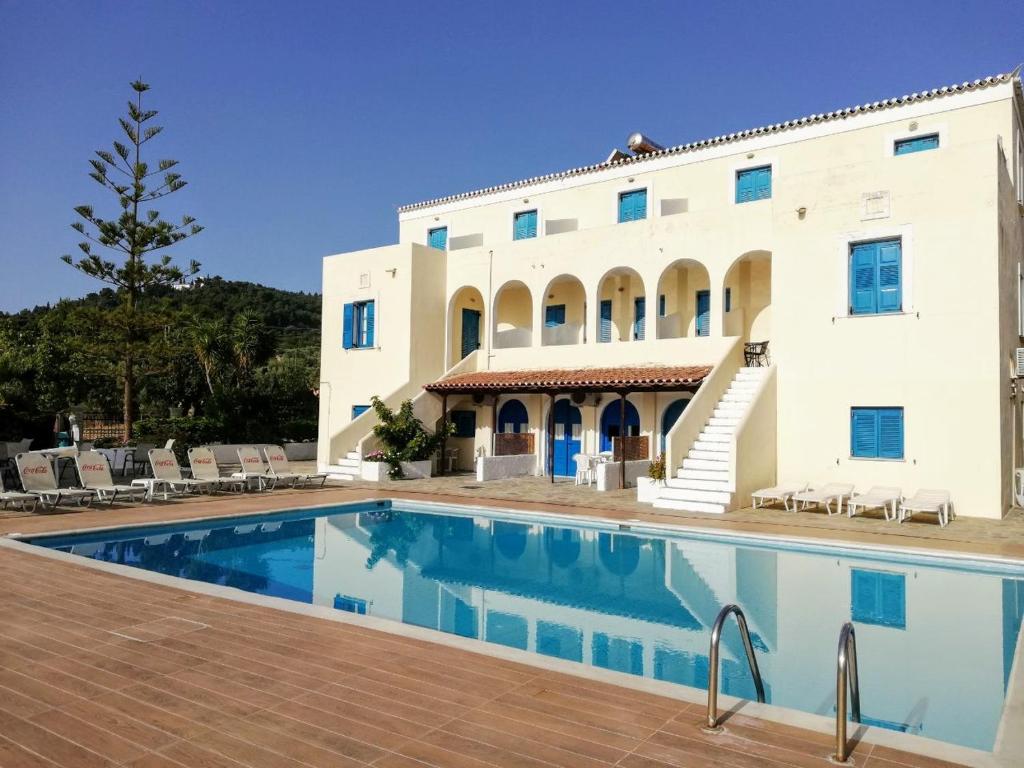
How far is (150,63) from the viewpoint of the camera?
2247 centimetres

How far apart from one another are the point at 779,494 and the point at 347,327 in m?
14.4

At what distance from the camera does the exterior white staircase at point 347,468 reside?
64.1 ft

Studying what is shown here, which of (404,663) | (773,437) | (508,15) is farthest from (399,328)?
(404,663)

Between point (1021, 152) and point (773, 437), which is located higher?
point (1021, 152)

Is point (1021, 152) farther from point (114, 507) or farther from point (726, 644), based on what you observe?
point (114, 507)

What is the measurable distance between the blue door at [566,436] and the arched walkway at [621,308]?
2.41m

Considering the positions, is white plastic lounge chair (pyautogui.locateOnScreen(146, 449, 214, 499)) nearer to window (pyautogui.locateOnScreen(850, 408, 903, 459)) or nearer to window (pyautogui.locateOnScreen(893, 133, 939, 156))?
window (pyautogui.locateOnScreen(850, 408, 903, 459))

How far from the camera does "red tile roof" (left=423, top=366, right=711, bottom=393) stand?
16.5 metres

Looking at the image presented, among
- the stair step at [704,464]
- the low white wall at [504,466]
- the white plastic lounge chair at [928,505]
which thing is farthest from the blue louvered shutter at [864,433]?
the low white wall at [504,466]

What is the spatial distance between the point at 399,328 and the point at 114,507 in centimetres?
999

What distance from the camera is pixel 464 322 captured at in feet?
77.8

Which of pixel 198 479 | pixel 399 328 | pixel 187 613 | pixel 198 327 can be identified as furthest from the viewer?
pixel 198 327

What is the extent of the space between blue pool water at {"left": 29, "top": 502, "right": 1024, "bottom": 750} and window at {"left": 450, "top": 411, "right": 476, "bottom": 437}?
8298mm

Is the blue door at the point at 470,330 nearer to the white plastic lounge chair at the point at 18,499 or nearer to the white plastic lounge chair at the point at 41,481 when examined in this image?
the white plastic lounge chair at the point at 41,481
